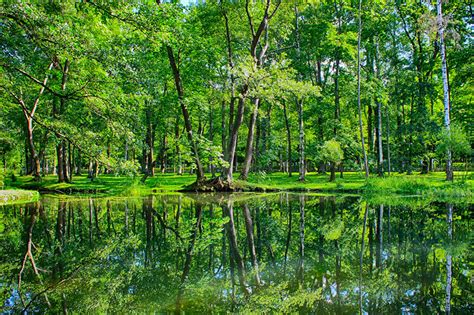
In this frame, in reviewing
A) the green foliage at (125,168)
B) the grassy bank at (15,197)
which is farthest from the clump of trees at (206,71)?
the grassy bank at (15,197)

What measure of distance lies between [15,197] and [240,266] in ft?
52.8

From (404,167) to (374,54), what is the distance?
35.8 feet

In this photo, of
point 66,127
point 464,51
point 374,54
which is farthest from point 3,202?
point 464,51

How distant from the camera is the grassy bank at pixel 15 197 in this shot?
54.1 feet

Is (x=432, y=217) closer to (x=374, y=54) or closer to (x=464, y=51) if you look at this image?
(x=464, y=51)

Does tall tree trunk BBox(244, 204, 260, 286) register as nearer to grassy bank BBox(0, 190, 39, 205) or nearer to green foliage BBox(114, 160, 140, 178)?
green foliage BBox(114, 160, 140, 178)

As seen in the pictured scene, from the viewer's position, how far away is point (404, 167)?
32688mm

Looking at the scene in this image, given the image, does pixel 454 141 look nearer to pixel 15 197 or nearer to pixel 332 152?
pixel 332 152

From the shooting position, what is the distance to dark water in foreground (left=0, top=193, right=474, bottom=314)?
3920mm

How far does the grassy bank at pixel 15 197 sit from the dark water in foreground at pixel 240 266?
766 cm

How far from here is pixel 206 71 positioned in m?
22.4

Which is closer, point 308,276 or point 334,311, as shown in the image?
point 334,311

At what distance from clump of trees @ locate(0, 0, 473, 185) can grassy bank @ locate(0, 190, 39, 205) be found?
13.9ft

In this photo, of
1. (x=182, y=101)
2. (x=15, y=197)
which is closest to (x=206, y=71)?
(x=182, y=101)
